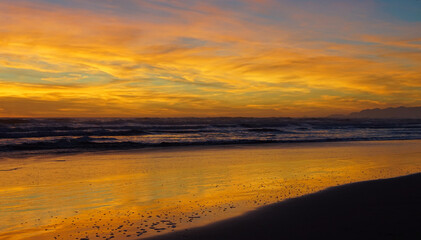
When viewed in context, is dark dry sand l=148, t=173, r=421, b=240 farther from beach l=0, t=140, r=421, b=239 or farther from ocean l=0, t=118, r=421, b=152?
ocean l=0, t=118, r=421, b=152

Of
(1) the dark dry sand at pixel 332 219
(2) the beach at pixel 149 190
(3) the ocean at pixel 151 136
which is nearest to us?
(1) the dark dry sand at pixel 332 219

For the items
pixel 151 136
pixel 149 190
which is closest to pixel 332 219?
pixel 149 190

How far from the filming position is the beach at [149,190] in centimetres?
690

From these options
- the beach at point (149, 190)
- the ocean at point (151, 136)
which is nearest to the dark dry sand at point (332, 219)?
the beach at point (149, 190)

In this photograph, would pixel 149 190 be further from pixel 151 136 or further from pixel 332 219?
pixel 151 136

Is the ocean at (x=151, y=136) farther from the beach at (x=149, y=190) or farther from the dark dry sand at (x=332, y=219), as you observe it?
the dark dry sand at (x=332, y=219)

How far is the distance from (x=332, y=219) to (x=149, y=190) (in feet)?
15.6

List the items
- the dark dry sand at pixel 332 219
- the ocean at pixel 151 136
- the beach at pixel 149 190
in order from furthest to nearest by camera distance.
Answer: the ocean at pixel 151 136
the beach at pixel 149 190
the dark dry sand at pixel 332 219

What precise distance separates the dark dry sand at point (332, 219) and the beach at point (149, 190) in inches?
8.9

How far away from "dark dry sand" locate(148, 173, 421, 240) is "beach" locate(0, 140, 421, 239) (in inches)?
8.9

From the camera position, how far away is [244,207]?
27.0 feet

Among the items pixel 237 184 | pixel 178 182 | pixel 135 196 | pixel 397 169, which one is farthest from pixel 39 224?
pixel 397 169

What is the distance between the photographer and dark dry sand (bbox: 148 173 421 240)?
6379 millimetres

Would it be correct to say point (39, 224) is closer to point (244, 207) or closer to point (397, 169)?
point (244, 207)
